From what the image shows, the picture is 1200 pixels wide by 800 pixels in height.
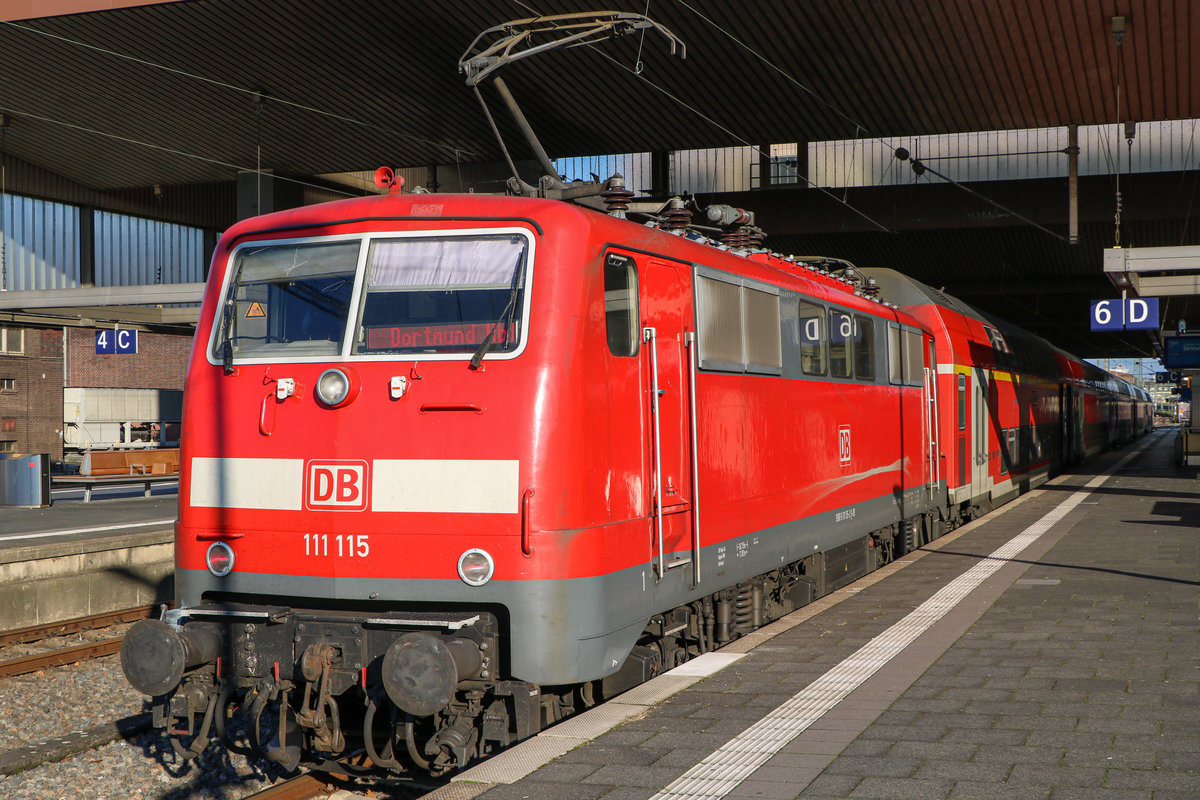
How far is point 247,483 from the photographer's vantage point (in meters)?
6.13

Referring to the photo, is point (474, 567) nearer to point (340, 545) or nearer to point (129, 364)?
point (340, 545)

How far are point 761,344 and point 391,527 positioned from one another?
144 inches

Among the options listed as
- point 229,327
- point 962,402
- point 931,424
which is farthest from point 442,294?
point 962,402

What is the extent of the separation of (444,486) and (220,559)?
57.2 inches

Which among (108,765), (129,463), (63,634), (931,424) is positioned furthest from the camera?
(129,463)

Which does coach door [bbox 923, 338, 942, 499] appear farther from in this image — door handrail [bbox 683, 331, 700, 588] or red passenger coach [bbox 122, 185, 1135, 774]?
door handrail [bbox 683, 331, 700, 588]

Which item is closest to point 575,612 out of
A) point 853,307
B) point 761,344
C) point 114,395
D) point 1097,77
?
point 761,344

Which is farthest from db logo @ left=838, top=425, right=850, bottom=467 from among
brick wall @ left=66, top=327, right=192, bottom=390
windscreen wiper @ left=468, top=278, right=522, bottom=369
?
brick wall @ left=66, top=327, right=192, bottom=390

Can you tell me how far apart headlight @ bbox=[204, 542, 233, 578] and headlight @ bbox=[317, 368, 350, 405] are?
1.04 m

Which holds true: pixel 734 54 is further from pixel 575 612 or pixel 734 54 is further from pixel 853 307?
pixel 575 612

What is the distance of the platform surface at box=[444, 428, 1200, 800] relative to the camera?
500 cm

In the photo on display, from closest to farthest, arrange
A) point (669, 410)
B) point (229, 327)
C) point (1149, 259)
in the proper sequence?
point (229, 327), point (669, 410), point (1149, 259)

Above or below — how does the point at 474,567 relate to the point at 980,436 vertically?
below

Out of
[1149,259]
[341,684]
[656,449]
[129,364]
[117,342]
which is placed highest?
[129,364]
